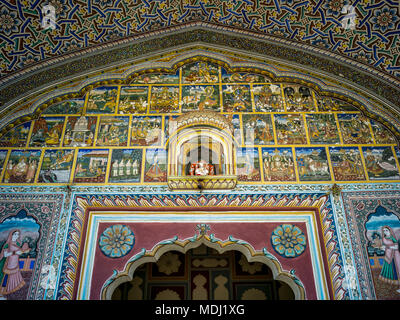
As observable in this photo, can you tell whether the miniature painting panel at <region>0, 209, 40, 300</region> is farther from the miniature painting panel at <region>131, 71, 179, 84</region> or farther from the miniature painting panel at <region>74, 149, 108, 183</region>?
the miniature painting panel at <region>131, 71, 179, 84</region>

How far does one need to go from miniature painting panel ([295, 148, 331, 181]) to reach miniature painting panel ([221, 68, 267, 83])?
6.22 ft

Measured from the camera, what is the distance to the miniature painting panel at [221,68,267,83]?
8.70m

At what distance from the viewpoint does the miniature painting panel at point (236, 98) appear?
8172mm

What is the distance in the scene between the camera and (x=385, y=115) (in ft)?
26.3

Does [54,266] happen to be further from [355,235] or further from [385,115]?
[385,115]

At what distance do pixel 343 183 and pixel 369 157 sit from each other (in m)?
0.79

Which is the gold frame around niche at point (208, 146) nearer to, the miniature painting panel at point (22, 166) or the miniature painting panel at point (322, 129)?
the miniature painting panel at point (322, 129)

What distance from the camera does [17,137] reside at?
25.8ft

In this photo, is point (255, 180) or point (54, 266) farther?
point (255, 180)

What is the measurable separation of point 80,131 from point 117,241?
7.71ft

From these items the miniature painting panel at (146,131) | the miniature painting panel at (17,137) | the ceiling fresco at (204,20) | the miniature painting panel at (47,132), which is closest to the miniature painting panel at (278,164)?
the miniature painting panel at (146,131)
